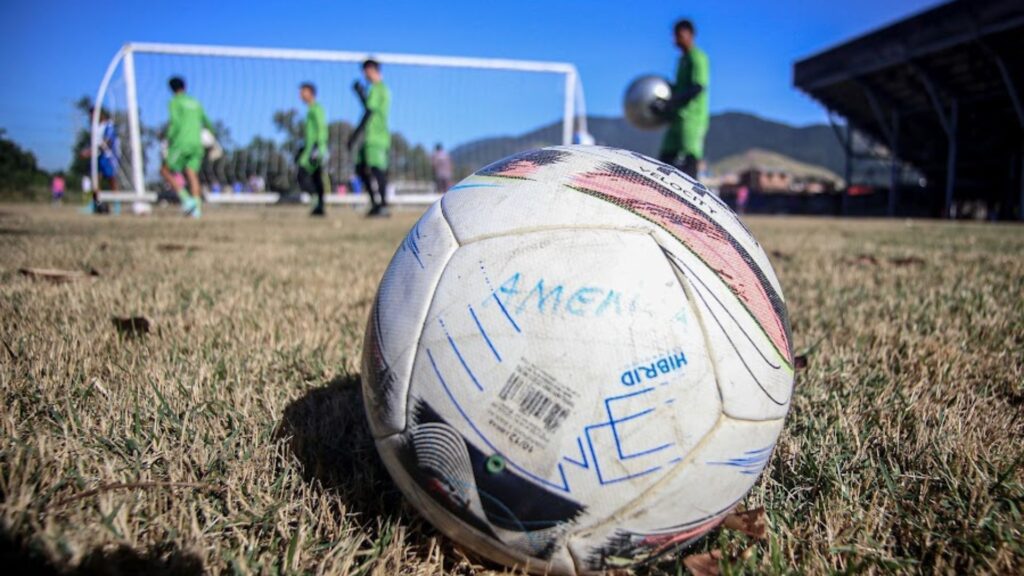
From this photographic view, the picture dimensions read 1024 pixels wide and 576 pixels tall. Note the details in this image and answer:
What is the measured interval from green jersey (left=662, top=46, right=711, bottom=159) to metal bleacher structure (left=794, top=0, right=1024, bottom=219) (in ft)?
72.0

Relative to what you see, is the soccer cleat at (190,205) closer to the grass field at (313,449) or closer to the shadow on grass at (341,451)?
the grass field at (313,449)

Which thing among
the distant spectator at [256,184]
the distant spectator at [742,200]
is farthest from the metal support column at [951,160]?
the distant spectator at [256,184]

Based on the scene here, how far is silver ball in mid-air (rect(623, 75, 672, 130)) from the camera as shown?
7.76 m

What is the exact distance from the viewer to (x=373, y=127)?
1062 cm

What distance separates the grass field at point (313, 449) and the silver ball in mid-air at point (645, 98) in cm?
547

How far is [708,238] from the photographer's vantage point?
121cm

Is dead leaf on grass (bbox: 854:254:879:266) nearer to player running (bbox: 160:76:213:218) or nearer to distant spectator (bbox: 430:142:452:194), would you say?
player running (bbox: 160:76:213:218)

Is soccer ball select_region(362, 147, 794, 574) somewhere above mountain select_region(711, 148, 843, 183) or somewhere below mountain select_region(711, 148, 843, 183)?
below

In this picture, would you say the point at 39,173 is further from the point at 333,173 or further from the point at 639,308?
the point at 639,308

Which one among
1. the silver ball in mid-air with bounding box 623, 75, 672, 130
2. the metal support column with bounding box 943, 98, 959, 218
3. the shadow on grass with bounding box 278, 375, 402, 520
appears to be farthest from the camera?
the metal support column with bounding box 943, 98, 959, 218

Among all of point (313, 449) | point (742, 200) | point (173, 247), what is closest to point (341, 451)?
point (313, 449)

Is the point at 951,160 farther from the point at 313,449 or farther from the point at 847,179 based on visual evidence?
A: the point at 313,449

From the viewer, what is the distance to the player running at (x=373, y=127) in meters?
10.2

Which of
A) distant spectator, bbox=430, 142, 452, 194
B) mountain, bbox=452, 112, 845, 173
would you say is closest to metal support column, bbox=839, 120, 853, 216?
distant spectator, bbox=430, 142, 452, 194
